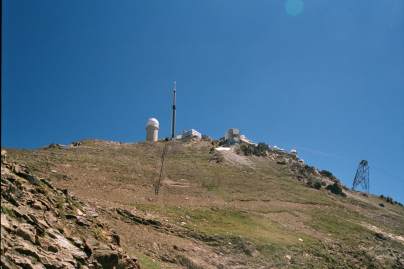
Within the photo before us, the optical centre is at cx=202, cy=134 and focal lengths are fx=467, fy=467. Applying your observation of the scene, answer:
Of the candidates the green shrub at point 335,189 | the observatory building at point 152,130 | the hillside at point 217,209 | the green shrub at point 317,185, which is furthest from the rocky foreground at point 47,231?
the observatory building at point 152,130

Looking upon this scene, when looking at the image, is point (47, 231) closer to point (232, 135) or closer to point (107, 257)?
point (107, 257)

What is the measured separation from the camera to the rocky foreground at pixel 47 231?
1138 centimetres

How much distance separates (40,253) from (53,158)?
115ft

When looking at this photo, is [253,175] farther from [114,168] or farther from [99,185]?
[99,185]

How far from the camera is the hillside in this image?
25516mm

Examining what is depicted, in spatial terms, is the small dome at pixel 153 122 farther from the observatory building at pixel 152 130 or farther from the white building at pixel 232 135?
the white building at pixel 232 135

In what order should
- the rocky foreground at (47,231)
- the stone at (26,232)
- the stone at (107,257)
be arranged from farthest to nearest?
the stone at (107,257) < the stone at (26,232) < the rocky foreground at (47,231)

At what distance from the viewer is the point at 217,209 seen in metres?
36.5

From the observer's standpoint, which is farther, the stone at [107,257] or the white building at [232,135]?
the white building at [232,135]

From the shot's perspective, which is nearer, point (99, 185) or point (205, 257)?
point (205, 257)

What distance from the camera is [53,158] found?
4550 centimetres

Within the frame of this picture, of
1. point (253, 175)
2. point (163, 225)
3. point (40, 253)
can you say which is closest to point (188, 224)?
point (163, 225)

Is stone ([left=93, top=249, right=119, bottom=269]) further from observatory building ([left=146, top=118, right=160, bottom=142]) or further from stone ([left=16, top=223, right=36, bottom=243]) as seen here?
observatory building ([left=146, top=118, right=160, bottom=142])

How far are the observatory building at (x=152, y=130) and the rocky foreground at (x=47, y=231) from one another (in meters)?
54.6
